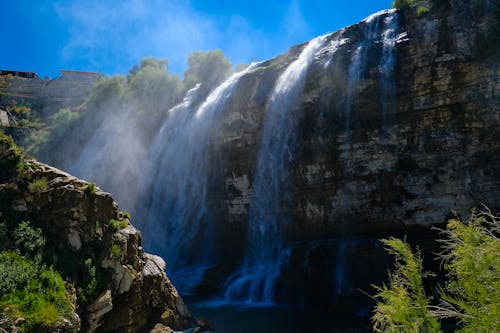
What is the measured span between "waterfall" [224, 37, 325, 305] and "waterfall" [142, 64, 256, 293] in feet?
13.9

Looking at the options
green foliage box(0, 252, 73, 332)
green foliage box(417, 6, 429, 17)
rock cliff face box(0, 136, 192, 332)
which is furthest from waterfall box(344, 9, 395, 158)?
green foliage box(0, 252, 73, 332)

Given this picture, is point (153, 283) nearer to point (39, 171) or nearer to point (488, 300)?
point (39, 171)

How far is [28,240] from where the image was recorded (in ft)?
35.2

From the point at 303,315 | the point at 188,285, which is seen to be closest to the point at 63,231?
the point at 303,315

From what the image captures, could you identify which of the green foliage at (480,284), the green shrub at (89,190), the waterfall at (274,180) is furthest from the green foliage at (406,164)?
the green foliage at (480,284)

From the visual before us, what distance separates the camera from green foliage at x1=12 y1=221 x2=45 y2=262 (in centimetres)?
1048

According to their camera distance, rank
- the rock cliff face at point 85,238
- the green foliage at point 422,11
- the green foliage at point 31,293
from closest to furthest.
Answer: the green foliage at point 31,293
the rock cliff face at point 85,238
the green foliage at point 422,11

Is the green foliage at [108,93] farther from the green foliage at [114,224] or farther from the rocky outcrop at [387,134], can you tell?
the green foliage at [114,224]

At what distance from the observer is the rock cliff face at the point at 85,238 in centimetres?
1108

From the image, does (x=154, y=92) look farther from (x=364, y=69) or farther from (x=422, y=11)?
(x=422, y=11)

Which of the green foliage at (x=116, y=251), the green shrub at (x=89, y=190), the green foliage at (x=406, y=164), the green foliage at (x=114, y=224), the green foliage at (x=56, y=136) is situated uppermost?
the green foliage at (x=56, y=136)

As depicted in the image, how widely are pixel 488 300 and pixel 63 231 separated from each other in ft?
33.9

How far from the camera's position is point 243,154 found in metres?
30.4

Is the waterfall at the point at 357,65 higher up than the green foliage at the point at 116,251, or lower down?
higher up
